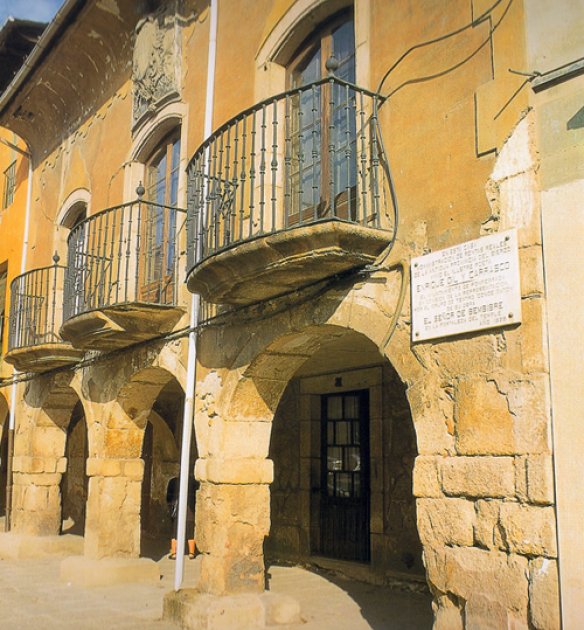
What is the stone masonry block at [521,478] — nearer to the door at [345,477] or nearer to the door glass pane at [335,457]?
the door at [345,477]

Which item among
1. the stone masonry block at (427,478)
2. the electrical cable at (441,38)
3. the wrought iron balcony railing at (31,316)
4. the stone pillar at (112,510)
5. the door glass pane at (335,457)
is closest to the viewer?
the stone masonry block at (427,478)

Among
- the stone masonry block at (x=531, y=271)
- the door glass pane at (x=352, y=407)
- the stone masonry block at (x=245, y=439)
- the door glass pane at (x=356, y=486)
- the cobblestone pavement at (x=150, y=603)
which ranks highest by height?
the stone masonry block at (x=531, y=271)

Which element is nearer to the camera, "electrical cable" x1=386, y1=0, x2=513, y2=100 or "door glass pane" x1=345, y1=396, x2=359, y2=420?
"electrical cable" x1=386, y1=0, x2=513, y2=100

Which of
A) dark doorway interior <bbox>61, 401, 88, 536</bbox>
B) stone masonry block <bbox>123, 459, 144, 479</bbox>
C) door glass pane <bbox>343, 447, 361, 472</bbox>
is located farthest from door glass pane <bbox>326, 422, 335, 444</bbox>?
dark doorway interior <bbox>61, 401, 88, 536</bbox>

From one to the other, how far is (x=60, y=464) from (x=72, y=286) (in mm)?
3394

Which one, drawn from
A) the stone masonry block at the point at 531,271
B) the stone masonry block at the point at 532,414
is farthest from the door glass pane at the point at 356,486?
the stone masonry block at the point at 531,271

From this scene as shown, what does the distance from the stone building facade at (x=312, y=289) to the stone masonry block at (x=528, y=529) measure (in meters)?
0.01

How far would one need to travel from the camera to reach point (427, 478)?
14.7 ft

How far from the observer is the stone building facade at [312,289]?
162 inches

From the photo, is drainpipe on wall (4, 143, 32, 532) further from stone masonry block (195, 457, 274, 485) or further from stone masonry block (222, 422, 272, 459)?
stone masonry block (222, 422, 272, 459)

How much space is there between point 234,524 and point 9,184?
10.4 metres

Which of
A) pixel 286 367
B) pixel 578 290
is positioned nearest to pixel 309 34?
pixel 286 367

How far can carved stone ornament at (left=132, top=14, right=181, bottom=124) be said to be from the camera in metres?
8.16

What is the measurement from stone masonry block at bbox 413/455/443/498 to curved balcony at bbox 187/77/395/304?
135 cm
